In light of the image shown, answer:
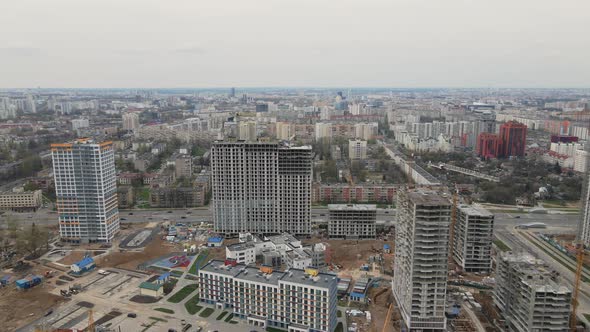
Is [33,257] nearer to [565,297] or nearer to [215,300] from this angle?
→ [215,300]

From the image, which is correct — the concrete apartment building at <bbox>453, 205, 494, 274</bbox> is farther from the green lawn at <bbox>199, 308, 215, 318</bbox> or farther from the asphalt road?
the green lawn at <bbox>199, 308, 215, 318</bbox>

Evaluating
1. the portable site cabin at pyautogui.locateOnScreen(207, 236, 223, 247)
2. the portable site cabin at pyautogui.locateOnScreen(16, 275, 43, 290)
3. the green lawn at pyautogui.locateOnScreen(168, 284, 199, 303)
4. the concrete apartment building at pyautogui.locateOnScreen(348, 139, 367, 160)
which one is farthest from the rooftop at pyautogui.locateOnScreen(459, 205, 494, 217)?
the concrete apartment building at pyautogui.locateOnScreen(348, 139, 367, 160)

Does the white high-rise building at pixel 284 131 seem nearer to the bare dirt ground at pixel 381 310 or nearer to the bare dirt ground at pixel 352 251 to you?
the bare dirt ground at pixel 352 251

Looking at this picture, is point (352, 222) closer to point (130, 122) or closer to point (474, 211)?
point (474, 211)

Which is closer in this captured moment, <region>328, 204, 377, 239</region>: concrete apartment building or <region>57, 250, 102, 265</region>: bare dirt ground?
<region>57, 250, 102, 265</region>: bare dirt ground

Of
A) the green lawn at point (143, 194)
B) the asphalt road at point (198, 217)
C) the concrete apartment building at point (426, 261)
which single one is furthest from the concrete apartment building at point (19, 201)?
the concrete apartment building at point (426, 261)

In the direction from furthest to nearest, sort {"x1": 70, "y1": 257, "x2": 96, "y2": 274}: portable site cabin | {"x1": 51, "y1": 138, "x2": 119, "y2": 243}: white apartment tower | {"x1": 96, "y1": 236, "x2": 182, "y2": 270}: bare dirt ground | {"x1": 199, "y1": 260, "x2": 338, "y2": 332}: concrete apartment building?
1. {"x1": 51, "y1": 138, "x2": 119, "y2": 243}: white apartment tower
2. {"x1": 96, "y1": 236, "x2": 182, "y2": 270}: bare dirt ground
3. {"x1": 70, "y1": 257, "x2": 96, "y2": 274}: portable site cabin
4. {"x1": 199, "y1": 260, "x2": 338, "y2": 332}: concrete apartment building
